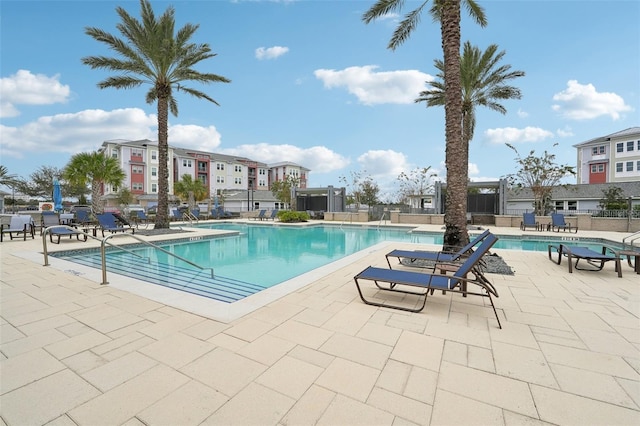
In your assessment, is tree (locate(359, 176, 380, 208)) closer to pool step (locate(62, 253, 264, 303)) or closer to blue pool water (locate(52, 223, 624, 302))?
blue pool water (locate(52, 223, 624, 302))

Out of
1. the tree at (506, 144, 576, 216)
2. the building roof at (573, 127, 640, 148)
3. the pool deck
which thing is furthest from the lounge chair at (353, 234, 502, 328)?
the building roof at (573, 127, 640, 148)

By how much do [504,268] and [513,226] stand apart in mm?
14308

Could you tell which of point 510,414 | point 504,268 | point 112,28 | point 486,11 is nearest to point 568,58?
point 486,11

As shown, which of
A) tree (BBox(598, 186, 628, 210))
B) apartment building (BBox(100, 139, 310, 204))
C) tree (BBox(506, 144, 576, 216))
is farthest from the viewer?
apartment building (BBox(100, 139, 310, 204))

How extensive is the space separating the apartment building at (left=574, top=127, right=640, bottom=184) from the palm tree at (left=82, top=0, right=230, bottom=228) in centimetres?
5110

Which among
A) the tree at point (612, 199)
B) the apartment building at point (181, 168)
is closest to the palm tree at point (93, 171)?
the apartment building at point (181, 168)

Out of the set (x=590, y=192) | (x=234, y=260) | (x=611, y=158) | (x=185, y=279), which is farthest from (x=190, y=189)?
(x=611, y=158)

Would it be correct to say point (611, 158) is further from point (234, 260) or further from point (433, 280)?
point (234, 260)

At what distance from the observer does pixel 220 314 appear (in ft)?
12.2

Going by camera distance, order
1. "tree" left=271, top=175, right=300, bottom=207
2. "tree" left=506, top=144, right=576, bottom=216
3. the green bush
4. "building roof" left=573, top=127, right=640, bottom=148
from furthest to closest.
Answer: "building roof" left=573, top=127, right=640, bottom=148, "tree" left=271, top=175, right=300, bottom=207, the green bush, "tree" left=506, top=144, right=576, bottom=216

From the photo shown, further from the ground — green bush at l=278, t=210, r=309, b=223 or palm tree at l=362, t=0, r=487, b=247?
palm tree at l=362, t=0, r=487, b=247

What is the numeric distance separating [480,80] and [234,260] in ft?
56.5

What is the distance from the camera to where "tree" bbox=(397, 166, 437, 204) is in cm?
3121

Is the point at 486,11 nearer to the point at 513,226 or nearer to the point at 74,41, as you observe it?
the point at 513,226
